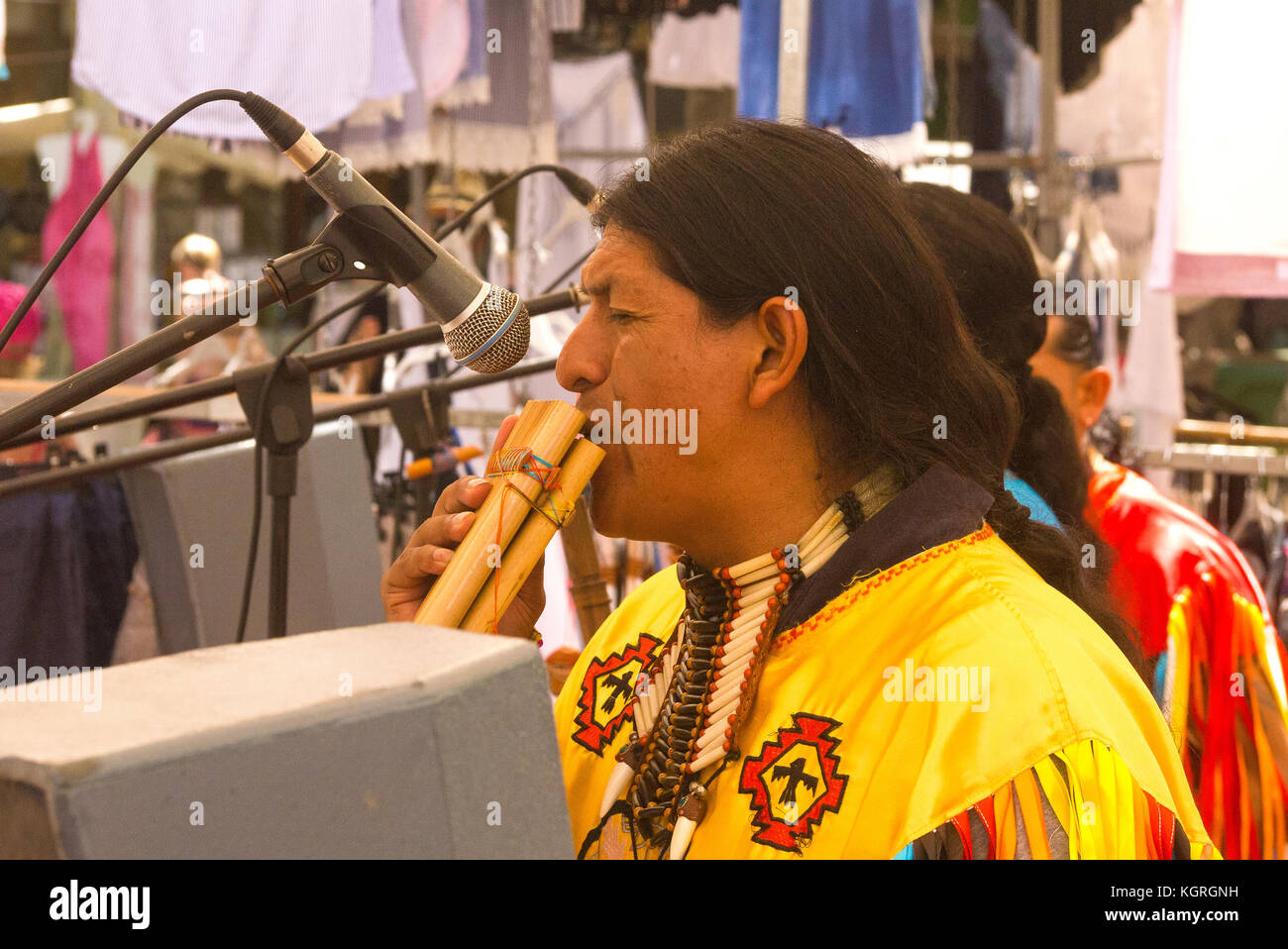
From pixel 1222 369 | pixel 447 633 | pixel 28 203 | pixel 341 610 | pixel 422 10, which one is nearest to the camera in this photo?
pixel 447 633

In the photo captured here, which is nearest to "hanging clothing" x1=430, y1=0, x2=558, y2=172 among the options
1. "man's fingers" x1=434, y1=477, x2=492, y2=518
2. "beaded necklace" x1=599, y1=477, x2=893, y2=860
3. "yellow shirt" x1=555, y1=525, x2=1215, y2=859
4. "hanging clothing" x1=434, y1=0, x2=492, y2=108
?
"hanging clothing" x1=434, y1=0, x2=492, y2=108

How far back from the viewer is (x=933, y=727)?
3.88 ft

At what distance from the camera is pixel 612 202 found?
144cm

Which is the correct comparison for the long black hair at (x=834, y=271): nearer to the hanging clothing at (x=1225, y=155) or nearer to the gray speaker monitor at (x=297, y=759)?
the gray speaker monitor at (x=297, y=759)

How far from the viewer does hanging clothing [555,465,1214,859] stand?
112 cm

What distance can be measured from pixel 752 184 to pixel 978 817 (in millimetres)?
675

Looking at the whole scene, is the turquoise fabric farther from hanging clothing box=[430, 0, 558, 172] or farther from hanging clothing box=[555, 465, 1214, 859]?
Answer: hanging clothing box=[430, 0, 558, 172]

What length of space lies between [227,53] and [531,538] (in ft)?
10.2

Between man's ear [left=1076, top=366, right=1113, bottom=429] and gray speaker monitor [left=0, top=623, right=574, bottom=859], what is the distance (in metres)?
2.59

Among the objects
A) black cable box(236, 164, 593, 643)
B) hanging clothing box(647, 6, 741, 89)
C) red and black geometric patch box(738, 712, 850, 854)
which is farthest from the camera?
hanging clothing box(647, 6, 741, 89)

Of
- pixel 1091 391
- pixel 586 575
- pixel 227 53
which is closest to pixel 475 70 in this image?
pixel 227 53

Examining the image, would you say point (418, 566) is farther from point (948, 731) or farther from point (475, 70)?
point (475, 70)
